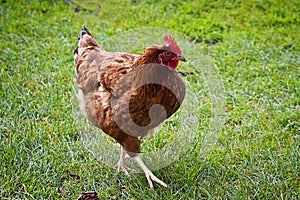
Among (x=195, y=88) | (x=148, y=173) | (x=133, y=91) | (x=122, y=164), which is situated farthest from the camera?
(x=195, y=88)

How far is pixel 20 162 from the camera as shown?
153 inches

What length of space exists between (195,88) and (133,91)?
68.2 inches

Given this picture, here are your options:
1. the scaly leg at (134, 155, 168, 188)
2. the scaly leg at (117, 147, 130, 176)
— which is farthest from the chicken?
the scaly leg at (117, 147, 130, 176)

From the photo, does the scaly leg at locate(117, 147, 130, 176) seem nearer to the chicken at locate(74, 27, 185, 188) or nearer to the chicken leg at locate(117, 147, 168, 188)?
the chicken leg at locate(117, 147, 168, 188)

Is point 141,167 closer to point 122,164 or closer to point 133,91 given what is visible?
point 122,164

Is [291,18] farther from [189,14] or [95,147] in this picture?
[95,147]

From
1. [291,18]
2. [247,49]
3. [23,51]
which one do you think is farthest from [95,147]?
[291,18]

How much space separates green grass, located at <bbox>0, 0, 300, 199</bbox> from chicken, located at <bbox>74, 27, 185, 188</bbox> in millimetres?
521

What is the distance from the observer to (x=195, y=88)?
4941mm

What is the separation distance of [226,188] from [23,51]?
11.1 feet

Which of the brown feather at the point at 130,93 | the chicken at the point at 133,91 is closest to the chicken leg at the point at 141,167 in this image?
the chicken at the point at 133,91

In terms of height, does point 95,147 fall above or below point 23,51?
below

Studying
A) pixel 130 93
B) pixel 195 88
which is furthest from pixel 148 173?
pixel 195 88

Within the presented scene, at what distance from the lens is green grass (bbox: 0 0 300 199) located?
3723mm
